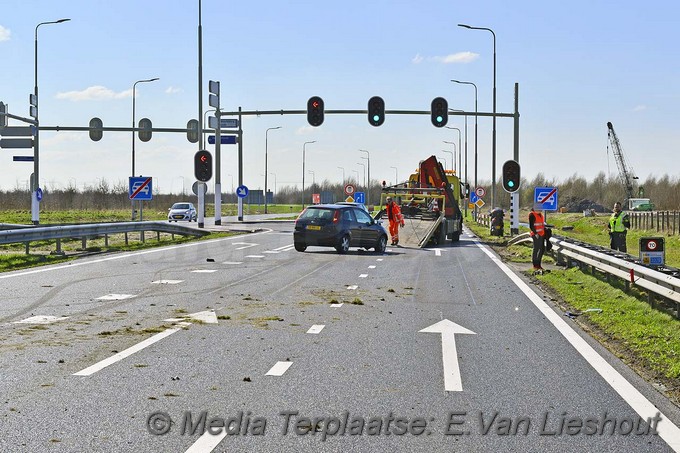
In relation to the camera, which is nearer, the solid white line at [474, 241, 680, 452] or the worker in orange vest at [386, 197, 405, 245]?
the solid white line at [474, 241, 680, 452]

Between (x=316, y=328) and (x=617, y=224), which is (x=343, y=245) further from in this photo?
(x=316, y=328)

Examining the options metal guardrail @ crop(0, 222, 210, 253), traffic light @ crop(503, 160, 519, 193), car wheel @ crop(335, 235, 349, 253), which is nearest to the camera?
metal guardrail @ crop(0, 222, 210, 253)

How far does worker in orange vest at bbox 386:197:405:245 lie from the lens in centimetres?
3000

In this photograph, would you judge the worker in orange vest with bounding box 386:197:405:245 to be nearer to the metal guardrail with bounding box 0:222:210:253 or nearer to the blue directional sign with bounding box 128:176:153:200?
the metal guardrail with bounding box 0:222:210:253

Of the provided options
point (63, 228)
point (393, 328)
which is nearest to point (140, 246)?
point (63, 228)

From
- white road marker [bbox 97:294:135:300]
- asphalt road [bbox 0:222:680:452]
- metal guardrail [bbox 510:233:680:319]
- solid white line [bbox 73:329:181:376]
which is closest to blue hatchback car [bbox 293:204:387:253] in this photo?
metal guardrail [bbox 510:233:680:319]

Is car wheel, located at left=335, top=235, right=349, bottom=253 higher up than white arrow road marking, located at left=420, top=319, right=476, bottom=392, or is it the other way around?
car wheel, located at left=335, top=235, right=349, bottom=253

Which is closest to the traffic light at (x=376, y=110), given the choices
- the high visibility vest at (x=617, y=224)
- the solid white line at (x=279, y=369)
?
the high visibility vest at (x=617, y=224)

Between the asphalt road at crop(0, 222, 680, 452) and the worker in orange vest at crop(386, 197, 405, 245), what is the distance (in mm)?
15095

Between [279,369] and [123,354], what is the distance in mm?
1716

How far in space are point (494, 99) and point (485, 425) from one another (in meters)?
36.5

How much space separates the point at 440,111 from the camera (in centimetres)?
3384

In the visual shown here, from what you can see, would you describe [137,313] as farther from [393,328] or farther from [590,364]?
[590,364]

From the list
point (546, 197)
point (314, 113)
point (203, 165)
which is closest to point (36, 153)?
point (203, 165)
